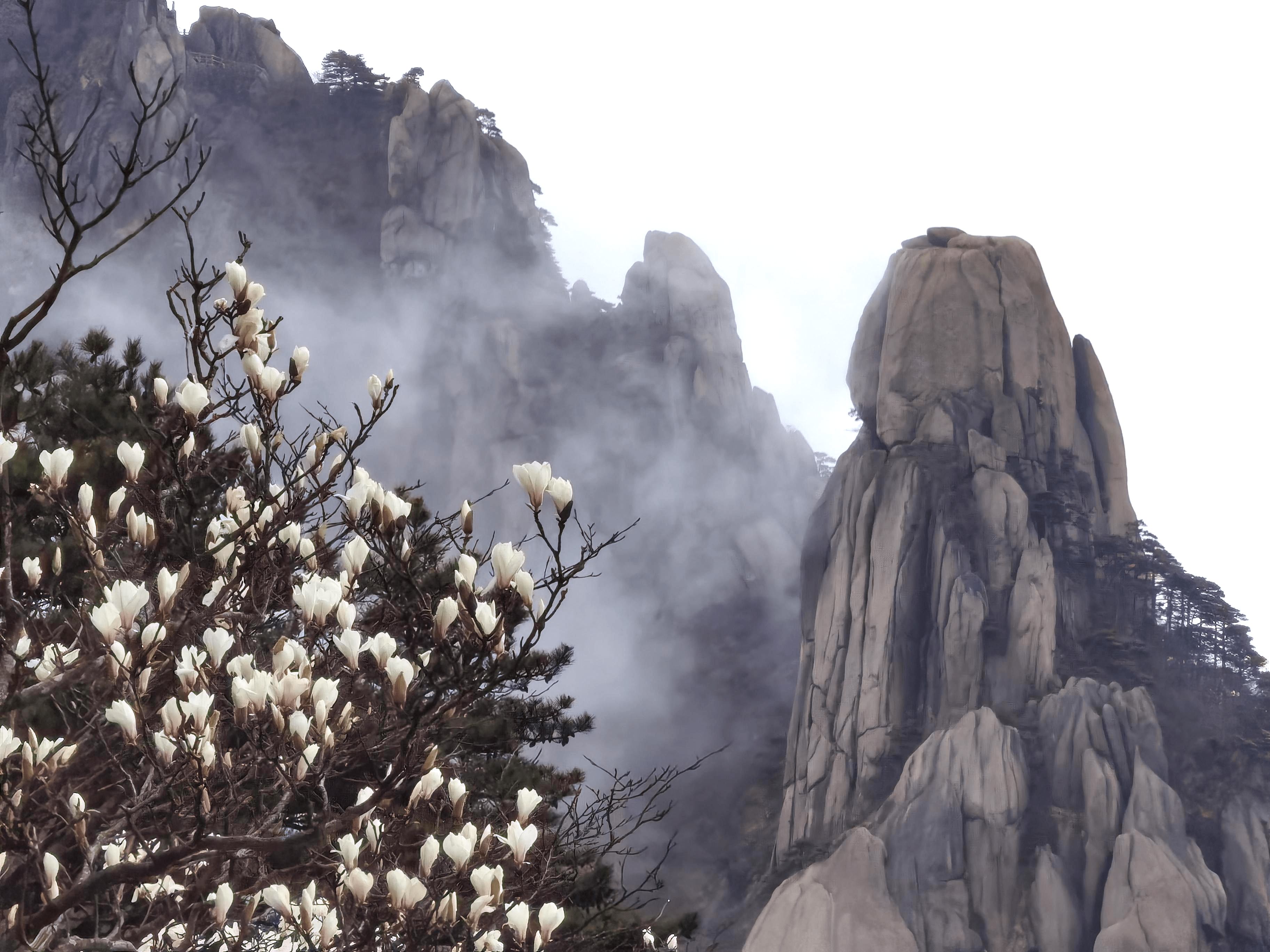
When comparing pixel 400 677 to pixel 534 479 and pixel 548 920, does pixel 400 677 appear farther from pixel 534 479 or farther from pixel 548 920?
pixel 548 920

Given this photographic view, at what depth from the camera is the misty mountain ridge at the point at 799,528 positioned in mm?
24516

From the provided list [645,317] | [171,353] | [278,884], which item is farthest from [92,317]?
[278,884]

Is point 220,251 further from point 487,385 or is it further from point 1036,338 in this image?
point 1036,338

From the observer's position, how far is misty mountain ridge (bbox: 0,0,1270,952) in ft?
80.4

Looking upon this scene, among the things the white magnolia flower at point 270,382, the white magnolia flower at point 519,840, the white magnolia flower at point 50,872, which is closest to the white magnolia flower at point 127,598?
the white magnolia flower at point 270,382

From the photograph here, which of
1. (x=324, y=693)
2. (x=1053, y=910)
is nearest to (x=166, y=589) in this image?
(x=324, y=693)

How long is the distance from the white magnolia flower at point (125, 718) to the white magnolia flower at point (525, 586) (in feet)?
3.81

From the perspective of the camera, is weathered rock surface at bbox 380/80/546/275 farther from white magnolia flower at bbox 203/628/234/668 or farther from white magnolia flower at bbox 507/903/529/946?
white magnolia flower at bbox 507/903/529/946

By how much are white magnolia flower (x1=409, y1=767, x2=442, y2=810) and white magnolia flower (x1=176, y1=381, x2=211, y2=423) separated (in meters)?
1.52

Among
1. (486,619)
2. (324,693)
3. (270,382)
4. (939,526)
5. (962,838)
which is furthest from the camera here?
(939,526)

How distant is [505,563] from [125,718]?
118 centimetres

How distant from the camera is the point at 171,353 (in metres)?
43.3

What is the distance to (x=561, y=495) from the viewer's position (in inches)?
116

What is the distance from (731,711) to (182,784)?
127ft
